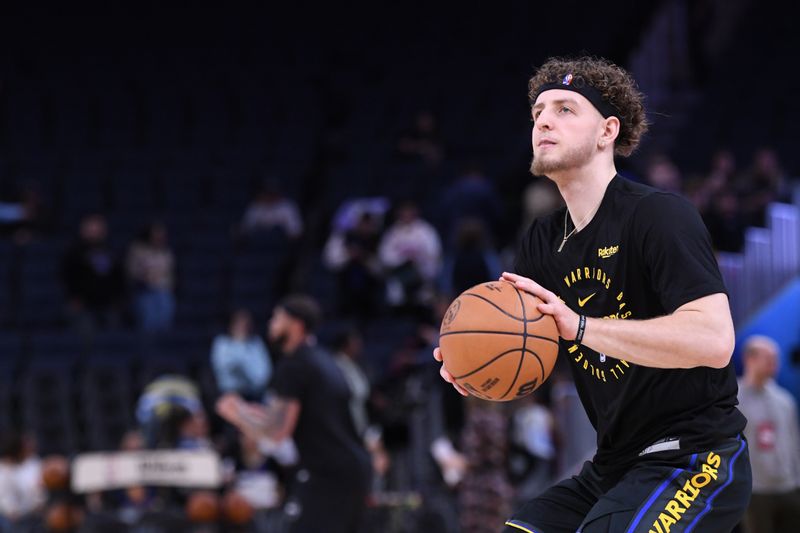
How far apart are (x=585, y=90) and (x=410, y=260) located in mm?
9566

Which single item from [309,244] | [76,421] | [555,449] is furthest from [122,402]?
[555,449]

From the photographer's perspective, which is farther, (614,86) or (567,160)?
(614,86)

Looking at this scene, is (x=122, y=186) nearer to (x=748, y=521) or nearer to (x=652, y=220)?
(x=748, y=521)

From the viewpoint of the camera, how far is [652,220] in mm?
4082

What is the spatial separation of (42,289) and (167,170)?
257cm

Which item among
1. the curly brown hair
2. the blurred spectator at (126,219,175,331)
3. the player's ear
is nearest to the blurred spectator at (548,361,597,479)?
the blurred spectator at (126,219,175,331)

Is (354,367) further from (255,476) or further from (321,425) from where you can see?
(321,425)

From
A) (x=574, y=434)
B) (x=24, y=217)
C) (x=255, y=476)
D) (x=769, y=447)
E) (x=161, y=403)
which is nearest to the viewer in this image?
(x=769, y=447)

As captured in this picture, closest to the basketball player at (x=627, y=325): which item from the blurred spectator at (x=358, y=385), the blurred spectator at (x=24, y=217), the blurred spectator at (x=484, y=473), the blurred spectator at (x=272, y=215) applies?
the blurred spectator at (x=484, y=473)

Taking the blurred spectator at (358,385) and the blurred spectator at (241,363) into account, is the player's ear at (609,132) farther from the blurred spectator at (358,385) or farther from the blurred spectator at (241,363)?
the blurred spectator at (241,363)

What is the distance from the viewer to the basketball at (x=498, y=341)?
13.0 ft

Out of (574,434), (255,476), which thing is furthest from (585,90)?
(255,476)

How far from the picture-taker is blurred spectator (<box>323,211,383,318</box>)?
14.4m

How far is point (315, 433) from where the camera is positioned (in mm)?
8094
